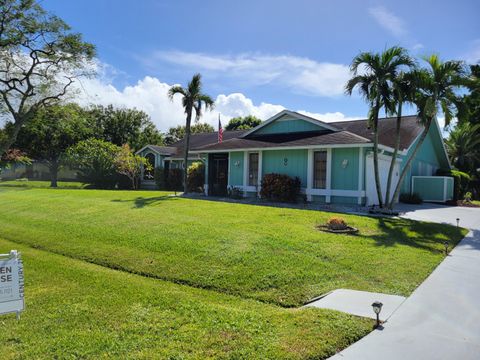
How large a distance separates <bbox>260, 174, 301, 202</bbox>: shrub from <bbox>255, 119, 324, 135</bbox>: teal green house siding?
351 cm

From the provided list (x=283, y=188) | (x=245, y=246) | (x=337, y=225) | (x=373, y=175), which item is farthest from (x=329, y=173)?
(x=245, y=246)

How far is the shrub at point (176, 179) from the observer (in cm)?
2730

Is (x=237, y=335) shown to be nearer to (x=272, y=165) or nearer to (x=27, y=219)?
(x=27, y=219)

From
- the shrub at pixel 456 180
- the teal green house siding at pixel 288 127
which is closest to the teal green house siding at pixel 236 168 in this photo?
the teal green house siding at pixel 288 127

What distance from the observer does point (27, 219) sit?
13469mm

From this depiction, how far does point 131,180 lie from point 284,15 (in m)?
20.7

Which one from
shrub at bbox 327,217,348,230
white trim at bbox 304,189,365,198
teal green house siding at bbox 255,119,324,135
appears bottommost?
shrub at bbox 327,217,348,230

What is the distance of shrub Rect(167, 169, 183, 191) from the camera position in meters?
27.3

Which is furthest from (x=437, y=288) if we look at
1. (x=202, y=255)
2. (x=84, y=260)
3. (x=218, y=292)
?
(x=84, y=260)

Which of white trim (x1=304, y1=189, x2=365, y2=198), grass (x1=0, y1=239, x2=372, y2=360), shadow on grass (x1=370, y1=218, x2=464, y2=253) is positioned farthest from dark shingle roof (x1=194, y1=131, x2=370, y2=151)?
grass (x1=0, y1=239, x2=372, y2=360)

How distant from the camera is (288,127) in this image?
20.1 metres

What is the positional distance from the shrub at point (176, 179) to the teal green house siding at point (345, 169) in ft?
44.8

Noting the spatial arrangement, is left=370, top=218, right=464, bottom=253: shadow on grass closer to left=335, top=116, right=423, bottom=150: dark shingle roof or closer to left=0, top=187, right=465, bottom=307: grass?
left=0, top=187, right=465, bottom=307: grass

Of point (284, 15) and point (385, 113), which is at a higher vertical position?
point (284, 15)
